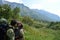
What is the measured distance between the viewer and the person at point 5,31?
6895mm

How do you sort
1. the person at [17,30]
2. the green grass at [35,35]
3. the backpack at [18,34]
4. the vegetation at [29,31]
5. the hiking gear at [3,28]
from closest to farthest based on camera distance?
the hiking gear at [3,28] < the person at [17,30] < the backpack at [18,34] < the green grass at [35,35] < the vegetation at [29,31]

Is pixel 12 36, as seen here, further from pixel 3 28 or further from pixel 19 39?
pixel 19 39

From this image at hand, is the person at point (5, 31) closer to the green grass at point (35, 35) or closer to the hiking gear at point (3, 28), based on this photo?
the hiking gear at point (3, 28)

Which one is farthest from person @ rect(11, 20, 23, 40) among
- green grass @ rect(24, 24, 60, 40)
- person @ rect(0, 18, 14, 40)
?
green grass @ rect(24, 24, 60, 40)

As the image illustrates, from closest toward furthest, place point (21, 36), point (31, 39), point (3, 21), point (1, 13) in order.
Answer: point (3, 21) < point (21, 36) < point (31, 39) < point (1, 13)

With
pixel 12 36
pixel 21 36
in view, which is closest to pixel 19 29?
pixel 21 36

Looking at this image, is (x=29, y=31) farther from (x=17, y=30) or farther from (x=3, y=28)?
(x=3, y=28)

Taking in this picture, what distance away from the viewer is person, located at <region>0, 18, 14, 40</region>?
6895 millimetres

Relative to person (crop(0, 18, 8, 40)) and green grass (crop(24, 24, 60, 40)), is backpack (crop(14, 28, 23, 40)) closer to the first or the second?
person (crop(0, 18, 8, 40))

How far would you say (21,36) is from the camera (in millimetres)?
8109

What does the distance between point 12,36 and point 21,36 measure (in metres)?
1.12

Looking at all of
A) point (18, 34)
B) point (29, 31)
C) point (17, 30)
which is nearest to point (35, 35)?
point (29, 31)

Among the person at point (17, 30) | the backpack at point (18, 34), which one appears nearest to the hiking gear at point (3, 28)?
the person at point (17, 30)

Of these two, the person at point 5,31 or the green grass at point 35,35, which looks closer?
the person at point 5,31
